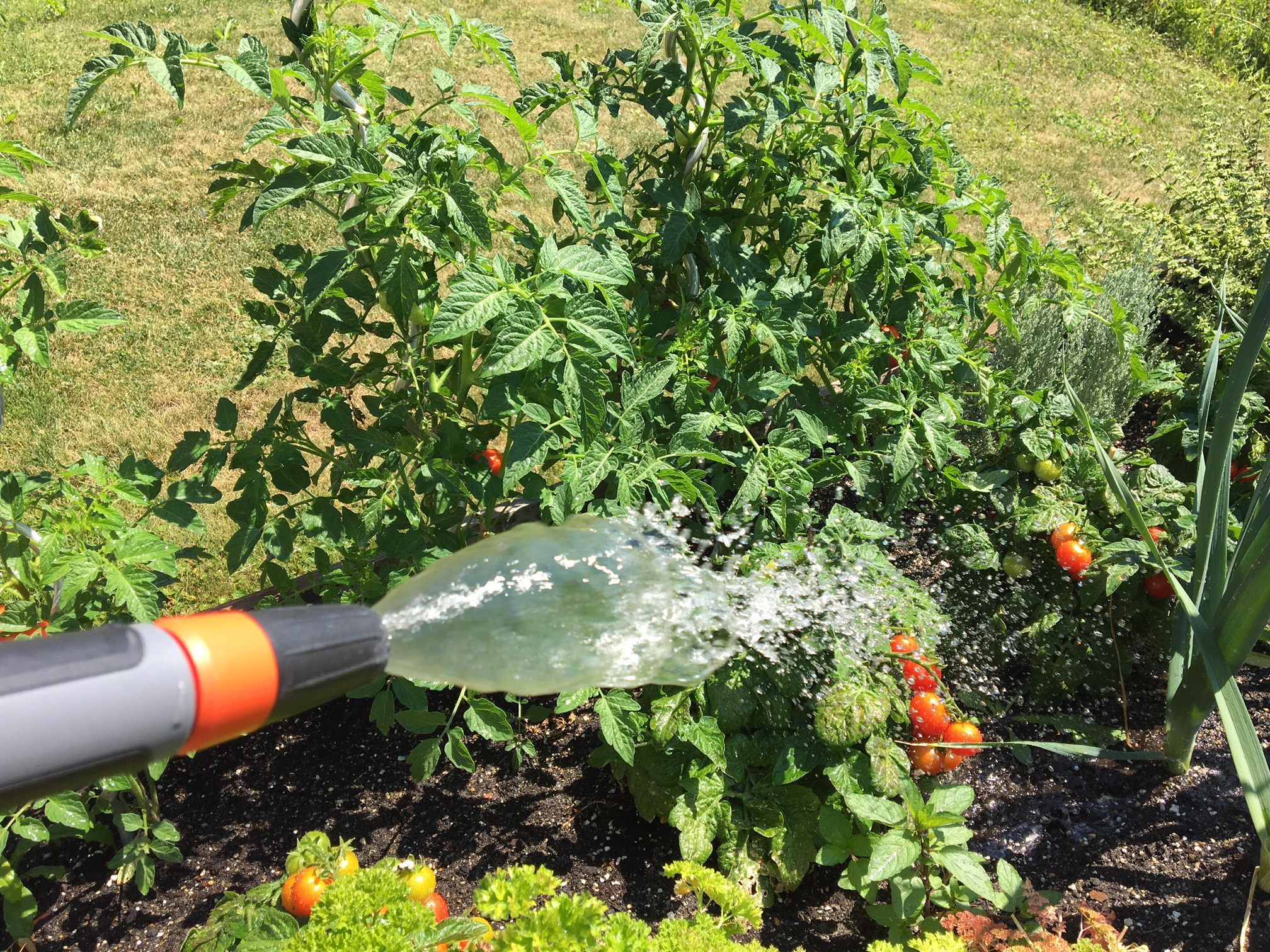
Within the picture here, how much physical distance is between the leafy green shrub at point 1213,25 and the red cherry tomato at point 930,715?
6.55 metres

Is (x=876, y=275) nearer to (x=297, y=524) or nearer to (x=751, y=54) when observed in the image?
(x=751, y=54)

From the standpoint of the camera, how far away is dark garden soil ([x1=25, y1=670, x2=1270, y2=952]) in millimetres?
1944

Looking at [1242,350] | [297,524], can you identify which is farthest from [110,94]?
[1242,350]

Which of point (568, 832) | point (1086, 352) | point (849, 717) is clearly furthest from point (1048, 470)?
point (568, 832)

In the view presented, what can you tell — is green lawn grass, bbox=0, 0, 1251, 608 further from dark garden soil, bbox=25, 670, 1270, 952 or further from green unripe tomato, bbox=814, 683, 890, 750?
green unripe tomato, bbox=814, 683, 890, 750

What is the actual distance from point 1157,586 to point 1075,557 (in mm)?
256

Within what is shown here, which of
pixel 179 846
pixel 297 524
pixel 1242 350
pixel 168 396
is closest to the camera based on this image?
pixel 1242 350

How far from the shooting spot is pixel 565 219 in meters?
4.20

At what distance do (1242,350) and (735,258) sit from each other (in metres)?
0.94

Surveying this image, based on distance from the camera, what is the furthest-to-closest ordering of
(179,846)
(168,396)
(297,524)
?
(168,396), (297,524), (179,846)

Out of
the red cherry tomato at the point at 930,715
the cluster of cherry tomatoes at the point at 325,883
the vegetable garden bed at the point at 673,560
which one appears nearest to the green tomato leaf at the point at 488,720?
the vegetable garden bed at the point at 673,560

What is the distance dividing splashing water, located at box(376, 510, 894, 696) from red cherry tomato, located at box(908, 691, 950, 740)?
0.50 feet

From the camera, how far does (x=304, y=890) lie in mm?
1622

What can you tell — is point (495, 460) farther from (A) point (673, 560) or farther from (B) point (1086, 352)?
(B) point (1086, 352)
